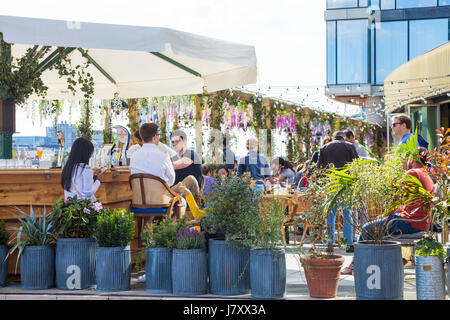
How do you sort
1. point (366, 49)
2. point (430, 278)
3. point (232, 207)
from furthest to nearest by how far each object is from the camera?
point (366, 49), point (232, 207), point (430, 278)

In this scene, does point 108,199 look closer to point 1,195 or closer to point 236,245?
point 1,195

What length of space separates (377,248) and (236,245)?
3.58 ft

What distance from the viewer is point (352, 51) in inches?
1133

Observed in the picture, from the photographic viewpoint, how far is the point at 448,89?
14469 millimetres

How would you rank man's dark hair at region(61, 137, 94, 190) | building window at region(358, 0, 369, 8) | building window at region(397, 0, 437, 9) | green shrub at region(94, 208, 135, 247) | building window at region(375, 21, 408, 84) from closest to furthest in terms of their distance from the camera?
green shrub at region(94, 208, 135, 247)
man's dark hair at region(61, 137, 94, 190)
building window at region(397, 0, 437, 9)
building window at region(375, 21, 408, 84)
building window at region(358, 0, 369, 8)

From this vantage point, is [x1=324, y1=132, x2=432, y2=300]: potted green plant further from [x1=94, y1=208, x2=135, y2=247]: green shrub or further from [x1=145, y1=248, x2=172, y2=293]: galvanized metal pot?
[x1=94, y1=208, x2=135, y2=247]: green shrub

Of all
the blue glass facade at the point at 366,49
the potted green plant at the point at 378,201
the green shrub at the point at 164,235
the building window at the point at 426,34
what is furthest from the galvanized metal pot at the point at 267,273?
the blue glass facade at the point at 366,49

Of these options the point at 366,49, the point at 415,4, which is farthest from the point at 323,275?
the point at 366,49

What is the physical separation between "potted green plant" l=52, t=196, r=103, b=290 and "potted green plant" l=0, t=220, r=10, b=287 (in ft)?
1.53

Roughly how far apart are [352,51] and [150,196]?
24.6 m

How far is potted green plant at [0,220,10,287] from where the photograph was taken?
17.4 feet

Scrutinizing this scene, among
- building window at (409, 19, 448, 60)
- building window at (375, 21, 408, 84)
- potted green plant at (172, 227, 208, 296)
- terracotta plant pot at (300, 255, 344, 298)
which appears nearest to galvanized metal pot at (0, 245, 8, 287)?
potted green plant at (172, 227, 208, 296)

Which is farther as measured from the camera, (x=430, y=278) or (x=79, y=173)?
(x=79, y=173)

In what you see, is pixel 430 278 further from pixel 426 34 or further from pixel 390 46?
pixel 390 46
